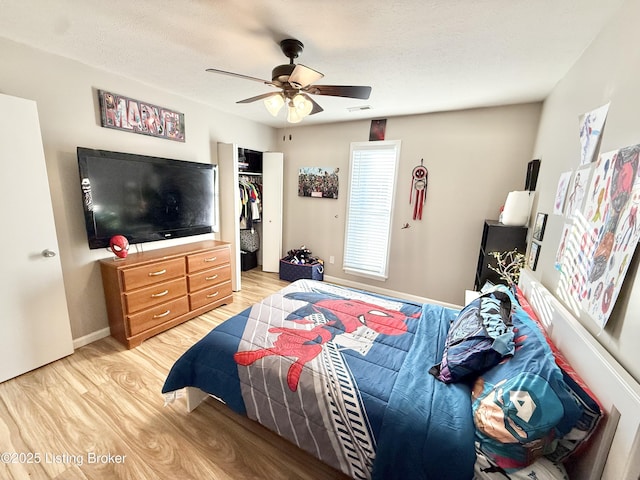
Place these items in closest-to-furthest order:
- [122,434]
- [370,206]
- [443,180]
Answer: [122,434]
[443,180]
[370,206]

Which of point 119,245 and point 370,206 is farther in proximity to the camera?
point 370,206

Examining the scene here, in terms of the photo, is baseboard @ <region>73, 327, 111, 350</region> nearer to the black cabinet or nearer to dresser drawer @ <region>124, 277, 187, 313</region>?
dresser drawer @ <region>124, 277, 187, 313</region>

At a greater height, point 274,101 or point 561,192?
point 274,101

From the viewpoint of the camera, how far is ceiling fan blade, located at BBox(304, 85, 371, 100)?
1.64 meters

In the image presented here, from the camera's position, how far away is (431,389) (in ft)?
3.76

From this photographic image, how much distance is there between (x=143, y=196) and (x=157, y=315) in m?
1.16

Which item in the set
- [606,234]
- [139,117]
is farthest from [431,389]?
[139,117]

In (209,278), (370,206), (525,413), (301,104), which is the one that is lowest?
(209,278)

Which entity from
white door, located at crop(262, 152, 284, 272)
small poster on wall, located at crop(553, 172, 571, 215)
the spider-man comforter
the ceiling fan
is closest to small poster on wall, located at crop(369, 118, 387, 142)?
white door, located at crop(262, 152, 284, 272)

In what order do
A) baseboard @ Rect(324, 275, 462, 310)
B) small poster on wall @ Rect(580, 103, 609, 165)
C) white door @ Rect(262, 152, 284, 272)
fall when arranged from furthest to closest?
white door @ Rect(262, 152, 284, 272)
baseboard @ Rect(324, 275, 462, 310)
small poster on wall @ Rect(580, 103, 609, 165)

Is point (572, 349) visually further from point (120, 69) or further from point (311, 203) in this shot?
point (120, 69)

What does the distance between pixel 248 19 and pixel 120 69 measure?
4.94 feet

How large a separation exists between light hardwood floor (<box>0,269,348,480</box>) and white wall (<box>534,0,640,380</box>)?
1423 mm

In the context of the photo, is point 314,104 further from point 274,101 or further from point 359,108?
point 359,108
